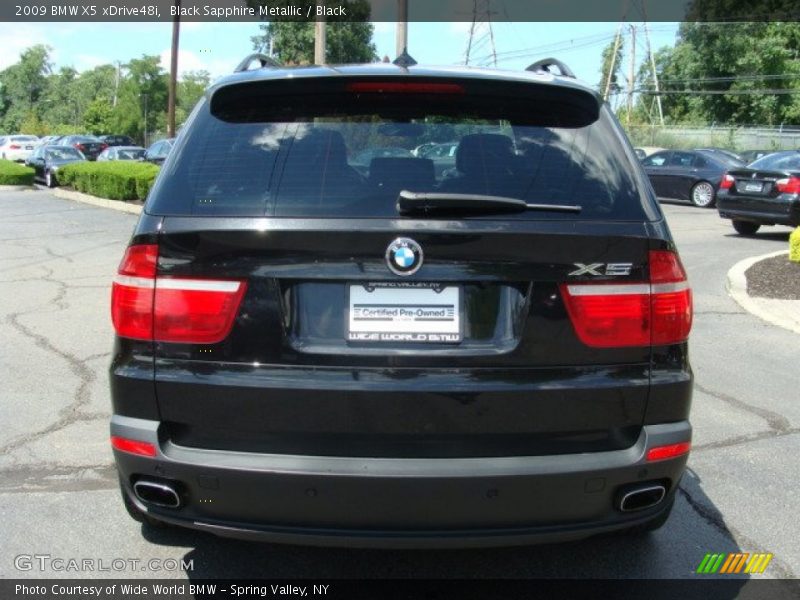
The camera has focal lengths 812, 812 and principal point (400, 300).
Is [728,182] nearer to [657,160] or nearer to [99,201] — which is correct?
[657,160]

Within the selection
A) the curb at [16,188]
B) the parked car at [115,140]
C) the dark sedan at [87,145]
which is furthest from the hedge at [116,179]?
the parked car at [115,140]

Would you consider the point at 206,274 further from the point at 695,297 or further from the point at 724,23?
the point at 724,23

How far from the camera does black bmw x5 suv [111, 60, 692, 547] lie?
2561mm

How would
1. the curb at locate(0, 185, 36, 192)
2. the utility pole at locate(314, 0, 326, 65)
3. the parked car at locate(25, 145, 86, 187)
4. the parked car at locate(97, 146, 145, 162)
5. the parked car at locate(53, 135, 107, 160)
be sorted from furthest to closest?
the parked car at locate(53, 135, 107, 160) → the parked car at locate(97, 146, 145, 162) → the parked car at locate(25, 145, 86, 187) → the curb at locate(0, 185, 36, 192) → the utility pole at locate(314, 0, 326, 65)

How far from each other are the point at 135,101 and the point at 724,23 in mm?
43379

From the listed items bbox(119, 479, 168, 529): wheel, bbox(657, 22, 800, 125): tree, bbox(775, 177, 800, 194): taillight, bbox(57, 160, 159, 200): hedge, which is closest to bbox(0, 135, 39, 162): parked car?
bbox(57, 160, 159, 200): hedge

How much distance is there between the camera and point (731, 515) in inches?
153

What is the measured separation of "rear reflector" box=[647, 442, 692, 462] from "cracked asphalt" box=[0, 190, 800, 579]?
83 centimetres

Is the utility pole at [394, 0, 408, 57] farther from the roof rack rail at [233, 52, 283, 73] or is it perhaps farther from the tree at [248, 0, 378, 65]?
the tree at [248, 0, 378, 65]

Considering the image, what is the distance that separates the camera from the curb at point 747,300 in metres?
A: 8.02

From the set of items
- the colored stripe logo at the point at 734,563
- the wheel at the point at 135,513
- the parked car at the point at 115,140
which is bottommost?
the colored stripe logo at the point at 734,563

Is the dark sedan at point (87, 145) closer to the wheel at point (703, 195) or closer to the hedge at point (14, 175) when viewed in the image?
the hedge at point (14, 175)

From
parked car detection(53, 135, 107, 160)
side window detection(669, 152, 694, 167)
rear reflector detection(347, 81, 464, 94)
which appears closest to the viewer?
rear reflector detection(347, 81, 464, 94)

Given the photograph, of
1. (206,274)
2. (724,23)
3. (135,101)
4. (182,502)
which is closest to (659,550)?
(182,502)
